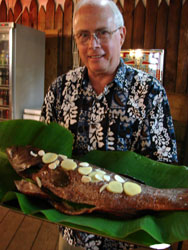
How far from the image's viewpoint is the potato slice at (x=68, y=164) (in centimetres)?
74

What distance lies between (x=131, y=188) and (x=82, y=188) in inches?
5.4

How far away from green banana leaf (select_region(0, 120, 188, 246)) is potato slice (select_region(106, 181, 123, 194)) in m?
0.08

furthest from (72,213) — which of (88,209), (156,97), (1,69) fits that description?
(1,69)

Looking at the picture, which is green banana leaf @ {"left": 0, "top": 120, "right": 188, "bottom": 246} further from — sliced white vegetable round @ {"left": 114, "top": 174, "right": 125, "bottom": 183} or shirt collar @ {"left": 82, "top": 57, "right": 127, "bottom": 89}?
shirt collar @ {"left": 82, "top": 57, "right": 127, "bottom": 89}

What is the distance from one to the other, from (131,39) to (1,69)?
83.4 inches

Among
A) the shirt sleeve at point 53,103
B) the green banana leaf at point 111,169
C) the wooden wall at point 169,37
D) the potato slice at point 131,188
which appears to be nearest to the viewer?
the green banana leaf at point 111,169

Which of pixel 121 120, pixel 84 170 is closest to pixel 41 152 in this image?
pixel 84 170

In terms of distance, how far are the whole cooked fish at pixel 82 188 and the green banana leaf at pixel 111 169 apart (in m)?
0.03

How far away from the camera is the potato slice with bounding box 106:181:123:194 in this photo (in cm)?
66

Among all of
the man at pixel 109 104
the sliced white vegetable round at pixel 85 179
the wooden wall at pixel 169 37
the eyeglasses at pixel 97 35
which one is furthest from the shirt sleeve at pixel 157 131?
the wooden wall at pixel 169 37

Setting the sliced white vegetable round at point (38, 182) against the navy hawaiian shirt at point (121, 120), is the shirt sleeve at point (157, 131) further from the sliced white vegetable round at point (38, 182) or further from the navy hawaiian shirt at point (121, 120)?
the sliced white vegetable round at point (38, 182)

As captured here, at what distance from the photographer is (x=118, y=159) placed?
0.80m

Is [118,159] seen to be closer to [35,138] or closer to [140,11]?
[35,138]

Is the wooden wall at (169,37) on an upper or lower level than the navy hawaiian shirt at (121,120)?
upper
